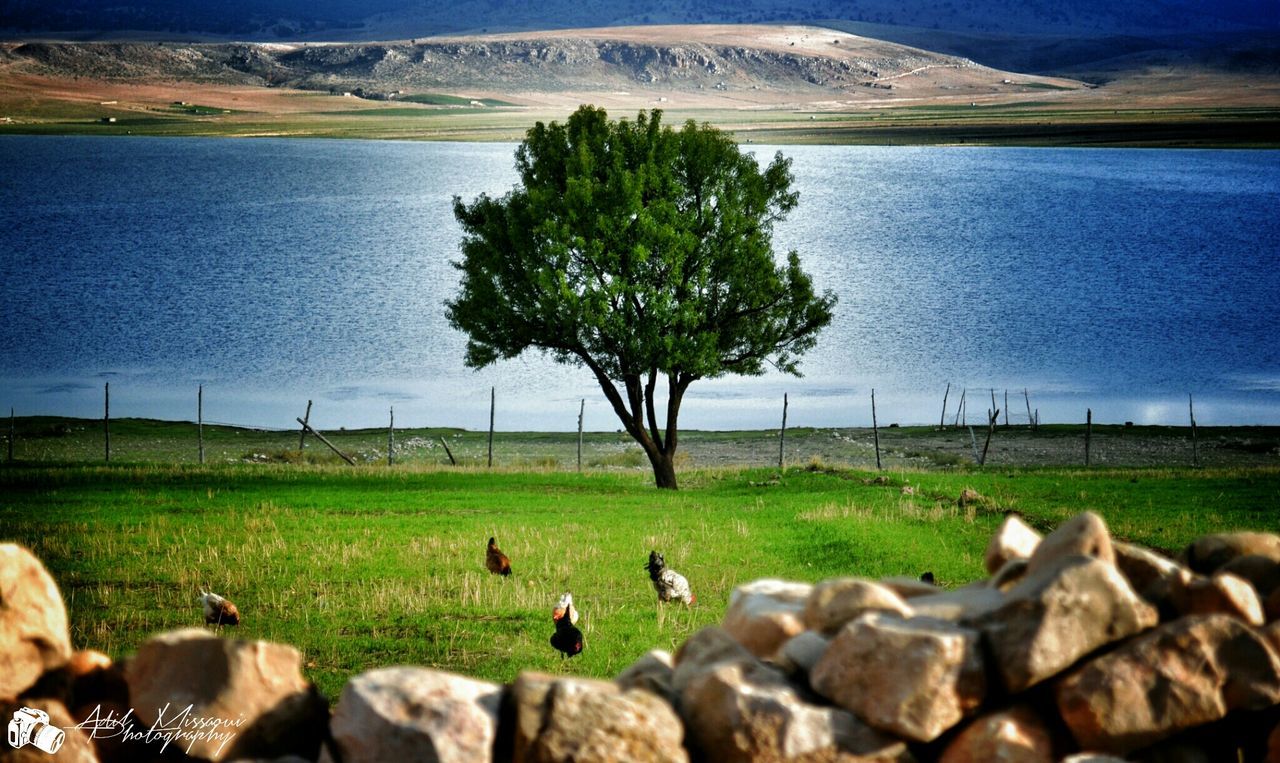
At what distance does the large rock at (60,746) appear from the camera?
9492 mm

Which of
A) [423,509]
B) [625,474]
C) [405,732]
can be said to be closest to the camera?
[405,732]

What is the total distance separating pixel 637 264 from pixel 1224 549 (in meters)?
35.0

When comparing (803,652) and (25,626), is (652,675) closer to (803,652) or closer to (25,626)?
(803,652)

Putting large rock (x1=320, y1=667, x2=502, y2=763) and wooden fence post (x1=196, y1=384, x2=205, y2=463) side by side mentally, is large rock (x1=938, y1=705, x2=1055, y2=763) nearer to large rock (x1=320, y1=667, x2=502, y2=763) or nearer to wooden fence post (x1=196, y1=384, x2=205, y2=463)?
large rock (x1=320, y1=667, x2=502, y2=763)

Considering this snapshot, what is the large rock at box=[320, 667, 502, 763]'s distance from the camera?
891 centimetres

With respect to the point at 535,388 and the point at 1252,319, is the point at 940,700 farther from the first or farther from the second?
the point at 1252,319

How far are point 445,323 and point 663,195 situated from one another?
7272cm

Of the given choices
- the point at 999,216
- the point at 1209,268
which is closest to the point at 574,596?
the point at 1209,268

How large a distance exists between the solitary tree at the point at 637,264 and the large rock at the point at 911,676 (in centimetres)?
3484

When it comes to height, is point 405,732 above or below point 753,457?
above

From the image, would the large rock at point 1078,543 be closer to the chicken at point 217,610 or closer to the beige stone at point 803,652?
the beige stone at point 803,652

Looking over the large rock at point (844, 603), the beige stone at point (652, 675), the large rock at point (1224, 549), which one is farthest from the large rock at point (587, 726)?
the large rock at point (1224, 549)

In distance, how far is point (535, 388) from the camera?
306 ft

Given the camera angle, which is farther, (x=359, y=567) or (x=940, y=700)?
(x=359, y=567)
